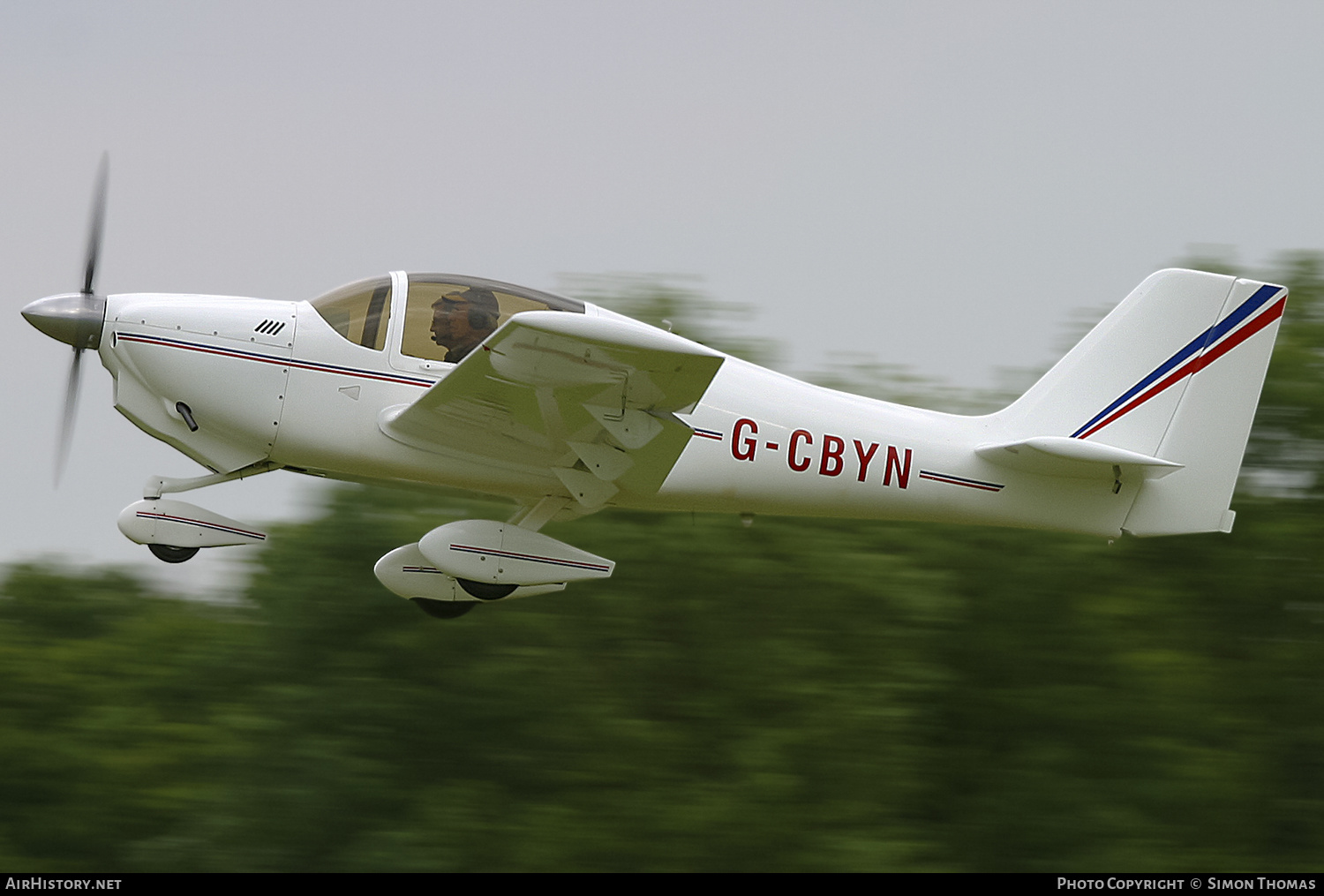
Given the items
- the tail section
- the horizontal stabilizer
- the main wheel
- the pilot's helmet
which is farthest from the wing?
the tail section

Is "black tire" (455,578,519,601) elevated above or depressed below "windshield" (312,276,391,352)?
below

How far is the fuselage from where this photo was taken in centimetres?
685

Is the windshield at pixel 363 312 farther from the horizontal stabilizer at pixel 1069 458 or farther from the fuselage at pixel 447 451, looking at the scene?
the horizontal stabilizer at pixel 1069 458

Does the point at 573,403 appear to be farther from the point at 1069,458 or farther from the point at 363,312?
the point at 1069,458

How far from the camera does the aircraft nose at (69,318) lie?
6.82 m

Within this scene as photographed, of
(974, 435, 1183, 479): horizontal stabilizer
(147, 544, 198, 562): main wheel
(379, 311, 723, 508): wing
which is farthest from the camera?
(974, 435, 1183, 479): horizontal stabilizer

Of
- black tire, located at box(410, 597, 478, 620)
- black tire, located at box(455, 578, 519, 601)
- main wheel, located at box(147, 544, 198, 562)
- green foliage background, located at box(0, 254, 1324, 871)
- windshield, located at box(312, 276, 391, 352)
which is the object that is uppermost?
windshield, located at box(312, 276, 391, 352)

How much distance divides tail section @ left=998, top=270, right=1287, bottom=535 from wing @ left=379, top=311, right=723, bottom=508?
8.35ft

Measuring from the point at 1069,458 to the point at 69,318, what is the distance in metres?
5.57

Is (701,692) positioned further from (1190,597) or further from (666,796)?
(1190,597)

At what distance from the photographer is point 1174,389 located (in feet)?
25.7

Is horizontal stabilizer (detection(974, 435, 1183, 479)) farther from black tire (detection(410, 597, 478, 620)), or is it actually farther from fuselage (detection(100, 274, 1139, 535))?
black tire (detection(410, 597, 478, 620))

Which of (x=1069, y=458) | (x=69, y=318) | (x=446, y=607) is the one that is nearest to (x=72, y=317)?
(x=69, y=318)
